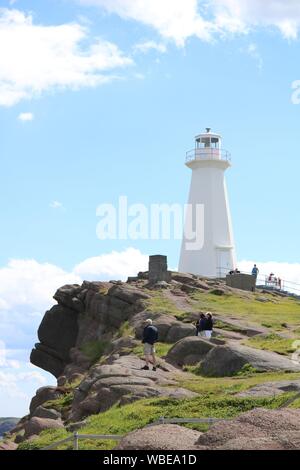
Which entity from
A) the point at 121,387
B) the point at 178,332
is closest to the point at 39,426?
the point at 121,387

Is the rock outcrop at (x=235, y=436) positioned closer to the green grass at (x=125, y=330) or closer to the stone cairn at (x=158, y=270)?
the green grass at (x=125, y=330)

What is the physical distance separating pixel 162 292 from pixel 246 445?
38.5 m

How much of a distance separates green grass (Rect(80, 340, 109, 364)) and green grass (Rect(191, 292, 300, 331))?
5.54m

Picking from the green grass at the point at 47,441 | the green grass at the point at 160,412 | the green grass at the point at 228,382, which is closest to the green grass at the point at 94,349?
the green grass at the point at 228,382

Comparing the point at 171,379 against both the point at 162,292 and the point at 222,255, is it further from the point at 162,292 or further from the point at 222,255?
the point at 222,255

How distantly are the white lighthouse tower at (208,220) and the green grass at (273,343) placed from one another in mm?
30312

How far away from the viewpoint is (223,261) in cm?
6925

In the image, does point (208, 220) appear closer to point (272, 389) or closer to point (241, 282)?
point (241, 282)

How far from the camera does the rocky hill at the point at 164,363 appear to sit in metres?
21.7

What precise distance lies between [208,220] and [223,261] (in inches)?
138

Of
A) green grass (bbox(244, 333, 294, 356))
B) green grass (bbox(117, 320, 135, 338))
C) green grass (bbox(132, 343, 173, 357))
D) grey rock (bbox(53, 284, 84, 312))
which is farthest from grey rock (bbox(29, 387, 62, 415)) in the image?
grey rock (bbox(53, 284, 84, 312))

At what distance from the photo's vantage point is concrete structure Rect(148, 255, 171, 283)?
54.6 meters

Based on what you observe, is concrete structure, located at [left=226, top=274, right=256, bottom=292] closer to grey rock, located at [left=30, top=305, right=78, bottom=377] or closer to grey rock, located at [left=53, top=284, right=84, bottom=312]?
grey rock, located at [left=53, top=284, right=84, bottom=312]

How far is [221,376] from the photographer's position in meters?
30.2
